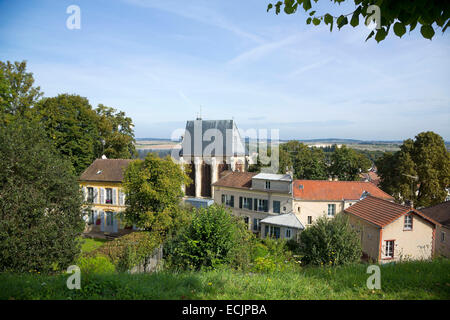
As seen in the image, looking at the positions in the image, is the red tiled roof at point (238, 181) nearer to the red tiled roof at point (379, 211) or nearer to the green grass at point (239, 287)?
the red tiled roof at point (379, 211)

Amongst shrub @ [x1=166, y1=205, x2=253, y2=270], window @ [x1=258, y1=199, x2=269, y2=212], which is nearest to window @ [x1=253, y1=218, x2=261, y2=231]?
window @ [x1=258, y1=199, x2=269, y2=212]

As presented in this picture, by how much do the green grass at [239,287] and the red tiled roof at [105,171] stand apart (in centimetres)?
2136

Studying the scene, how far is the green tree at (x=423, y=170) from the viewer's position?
2436 cm

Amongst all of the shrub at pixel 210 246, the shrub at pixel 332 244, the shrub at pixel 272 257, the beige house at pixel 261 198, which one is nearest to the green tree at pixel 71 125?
the beige house at pixel 261 198

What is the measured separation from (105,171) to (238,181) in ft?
42.0

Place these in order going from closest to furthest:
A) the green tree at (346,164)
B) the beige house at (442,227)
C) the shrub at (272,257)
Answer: the shrub at (272,257) < the beige house at (442,227) < the green tree at (346,164)

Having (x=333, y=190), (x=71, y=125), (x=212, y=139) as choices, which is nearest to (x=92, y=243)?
(x=71, y=125)

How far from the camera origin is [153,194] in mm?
17188

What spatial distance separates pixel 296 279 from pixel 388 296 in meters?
1.50

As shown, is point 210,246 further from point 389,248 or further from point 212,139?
point 212,139

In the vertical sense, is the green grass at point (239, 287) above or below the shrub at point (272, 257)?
above
